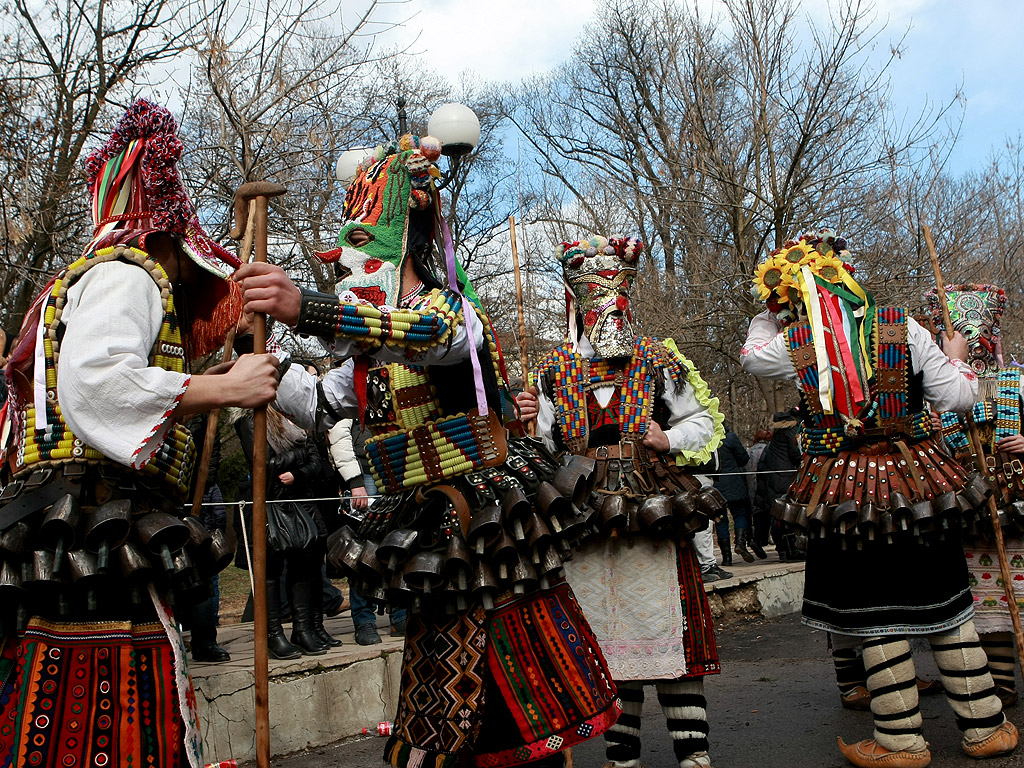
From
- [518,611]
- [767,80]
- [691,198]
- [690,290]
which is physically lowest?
[518,611]

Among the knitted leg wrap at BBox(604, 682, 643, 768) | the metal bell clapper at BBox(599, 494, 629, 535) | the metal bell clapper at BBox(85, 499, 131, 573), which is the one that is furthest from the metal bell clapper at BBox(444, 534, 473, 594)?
the knitted leg wrap at BBox(604, 682, 643, 768)

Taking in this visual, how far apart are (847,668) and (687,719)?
1.51 meters

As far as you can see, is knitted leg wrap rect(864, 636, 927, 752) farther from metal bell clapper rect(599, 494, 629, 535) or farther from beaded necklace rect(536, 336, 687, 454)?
beaded necklace rect(536, 336, 687, 454)

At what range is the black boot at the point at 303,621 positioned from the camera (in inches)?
230

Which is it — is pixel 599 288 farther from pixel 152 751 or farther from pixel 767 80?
pixel 767 80

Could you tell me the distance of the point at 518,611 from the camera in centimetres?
306

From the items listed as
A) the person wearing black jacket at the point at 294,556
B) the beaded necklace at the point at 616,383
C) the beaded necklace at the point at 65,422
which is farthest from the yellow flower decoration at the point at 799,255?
the person wearing black jacket at the point at 294,556

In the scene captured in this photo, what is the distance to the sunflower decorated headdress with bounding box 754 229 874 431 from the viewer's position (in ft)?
14.6

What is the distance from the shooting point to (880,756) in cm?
430

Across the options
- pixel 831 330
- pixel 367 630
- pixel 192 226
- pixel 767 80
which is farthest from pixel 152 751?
pixel 767 80

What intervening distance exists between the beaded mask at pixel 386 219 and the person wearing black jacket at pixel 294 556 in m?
2.96

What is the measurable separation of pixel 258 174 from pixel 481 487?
7.22 m

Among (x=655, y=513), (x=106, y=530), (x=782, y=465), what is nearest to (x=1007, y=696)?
(x=655, y=513)

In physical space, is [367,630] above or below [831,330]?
below
